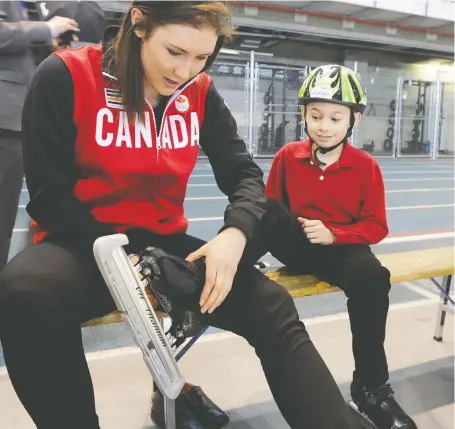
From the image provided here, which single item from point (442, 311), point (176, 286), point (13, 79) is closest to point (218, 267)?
point (176, 286)

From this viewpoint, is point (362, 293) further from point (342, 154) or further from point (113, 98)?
point (113, 98)

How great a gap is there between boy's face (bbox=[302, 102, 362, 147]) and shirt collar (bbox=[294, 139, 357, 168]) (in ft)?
0.17

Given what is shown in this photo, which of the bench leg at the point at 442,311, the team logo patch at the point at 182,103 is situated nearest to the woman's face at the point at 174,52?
the team logo patch at the point at 182,103

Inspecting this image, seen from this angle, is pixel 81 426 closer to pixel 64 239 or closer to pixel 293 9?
pixel 64 239

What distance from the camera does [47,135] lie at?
3.55 feet

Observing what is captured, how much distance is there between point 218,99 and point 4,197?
0.91m

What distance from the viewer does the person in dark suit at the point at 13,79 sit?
5.57ft

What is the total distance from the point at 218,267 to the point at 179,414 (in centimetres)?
65

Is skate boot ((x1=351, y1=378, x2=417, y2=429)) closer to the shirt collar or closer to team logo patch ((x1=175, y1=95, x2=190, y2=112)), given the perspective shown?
the shirt collar

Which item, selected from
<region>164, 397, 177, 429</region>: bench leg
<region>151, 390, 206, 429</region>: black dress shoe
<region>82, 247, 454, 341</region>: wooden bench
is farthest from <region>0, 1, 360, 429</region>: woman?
<region>151, 390, 206, 429</region>: black dress shoe

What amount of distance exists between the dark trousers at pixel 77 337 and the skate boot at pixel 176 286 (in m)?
0.08

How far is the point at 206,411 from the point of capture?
1.51 meters

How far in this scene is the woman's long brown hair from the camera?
1.05 m

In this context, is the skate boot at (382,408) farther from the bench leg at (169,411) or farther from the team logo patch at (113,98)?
the team logo patch at (113,98)
